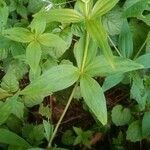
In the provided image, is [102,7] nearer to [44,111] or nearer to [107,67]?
[107,67]

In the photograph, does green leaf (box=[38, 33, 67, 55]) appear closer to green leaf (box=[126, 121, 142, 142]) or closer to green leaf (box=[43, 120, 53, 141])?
green leaf (box=[43, 120, 53, 141])

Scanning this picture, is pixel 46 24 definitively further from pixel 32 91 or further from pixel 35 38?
pixel 32 91

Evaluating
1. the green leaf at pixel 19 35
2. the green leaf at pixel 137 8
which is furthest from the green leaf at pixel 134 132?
the green leaf at pixel 19 35

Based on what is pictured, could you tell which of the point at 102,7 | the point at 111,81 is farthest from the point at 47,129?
the point at 102,7

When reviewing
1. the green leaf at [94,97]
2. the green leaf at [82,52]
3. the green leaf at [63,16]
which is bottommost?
the green leaf at [94,97]

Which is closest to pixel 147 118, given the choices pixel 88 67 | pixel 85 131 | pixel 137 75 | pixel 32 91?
pixel 137 75

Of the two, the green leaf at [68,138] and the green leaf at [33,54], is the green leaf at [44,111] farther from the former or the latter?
the green leaf at [33,54]

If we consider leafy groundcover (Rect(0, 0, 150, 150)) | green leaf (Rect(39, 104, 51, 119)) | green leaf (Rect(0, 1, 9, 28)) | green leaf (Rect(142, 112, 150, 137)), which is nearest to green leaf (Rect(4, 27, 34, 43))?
leafy groundcover (Rect(0, 0, 150, 150))
